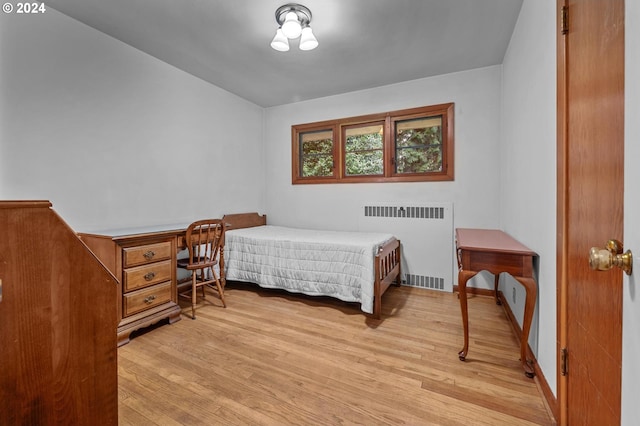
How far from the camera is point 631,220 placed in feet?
2.27

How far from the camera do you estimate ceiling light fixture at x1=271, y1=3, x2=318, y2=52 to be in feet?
6.74

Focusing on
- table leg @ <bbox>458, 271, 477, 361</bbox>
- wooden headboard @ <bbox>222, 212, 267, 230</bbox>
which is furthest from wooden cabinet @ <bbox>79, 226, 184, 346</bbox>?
table leg @ <bbox>458, 271, 477, 361</bbox>

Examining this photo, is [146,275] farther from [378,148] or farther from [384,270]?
[378,148]

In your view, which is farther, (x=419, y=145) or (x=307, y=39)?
(x=419, y=145)

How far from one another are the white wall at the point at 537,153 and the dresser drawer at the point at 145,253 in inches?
105

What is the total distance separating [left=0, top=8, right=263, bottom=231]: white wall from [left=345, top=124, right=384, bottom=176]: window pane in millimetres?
1701

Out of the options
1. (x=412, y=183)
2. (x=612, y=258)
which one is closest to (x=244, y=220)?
(x=412, y=183)

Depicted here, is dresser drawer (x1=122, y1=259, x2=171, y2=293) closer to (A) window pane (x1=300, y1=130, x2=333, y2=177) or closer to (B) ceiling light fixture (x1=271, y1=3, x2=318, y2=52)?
(B) ceiling light fixture (x1=271, y1=3, x2=318, y2=52)

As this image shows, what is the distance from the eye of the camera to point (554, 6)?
52.8 inches

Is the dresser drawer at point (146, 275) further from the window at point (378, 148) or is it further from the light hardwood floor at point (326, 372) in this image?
the window at point (378, 148)

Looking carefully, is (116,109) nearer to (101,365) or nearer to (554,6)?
(101,365)

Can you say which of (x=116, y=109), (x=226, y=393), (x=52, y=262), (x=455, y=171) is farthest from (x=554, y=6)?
(x=116, y=109)

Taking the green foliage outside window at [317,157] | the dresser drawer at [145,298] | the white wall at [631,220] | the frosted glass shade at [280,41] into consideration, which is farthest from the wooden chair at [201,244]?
the white wall at [631,220]

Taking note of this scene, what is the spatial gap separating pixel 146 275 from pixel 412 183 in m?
2.93
